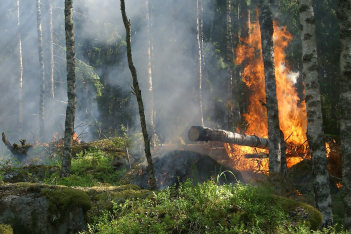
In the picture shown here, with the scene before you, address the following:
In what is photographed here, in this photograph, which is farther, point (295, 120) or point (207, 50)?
point (207, 50)

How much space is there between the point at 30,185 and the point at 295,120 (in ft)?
44.8

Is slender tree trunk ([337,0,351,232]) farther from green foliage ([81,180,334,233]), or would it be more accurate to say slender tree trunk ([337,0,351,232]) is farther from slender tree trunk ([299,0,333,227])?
green foliage ([81,180,334,233])

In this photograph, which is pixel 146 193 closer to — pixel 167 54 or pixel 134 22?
pixel 167 54

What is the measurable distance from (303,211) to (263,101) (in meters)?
16.0

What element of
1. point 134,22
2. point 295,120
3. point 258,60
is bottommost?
point 295,120

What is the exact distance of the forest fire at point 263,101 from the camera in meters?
12.4

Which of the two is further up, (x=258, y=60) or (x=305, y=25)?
(x=258, y=60)

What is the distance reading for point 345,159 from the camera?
525cm

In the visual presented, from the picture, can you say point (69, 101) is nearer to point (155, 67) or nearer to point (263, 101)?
point (263, 101)

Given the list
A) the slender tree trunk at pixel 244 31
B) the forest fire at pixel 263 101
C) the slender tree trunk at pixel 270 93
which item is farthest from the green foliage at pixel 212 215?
the slender tree trunk at pixel 244 31

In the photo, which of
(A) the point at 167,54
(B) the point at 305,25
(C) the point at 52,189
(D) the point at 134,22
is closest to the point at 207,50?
Answer: (A) the point at 167,54

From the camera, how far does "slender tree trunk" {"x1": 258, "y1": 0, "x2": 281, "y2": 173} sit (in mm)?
7875

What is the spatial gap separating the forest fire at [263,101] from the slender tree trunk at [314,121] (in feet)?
13.4

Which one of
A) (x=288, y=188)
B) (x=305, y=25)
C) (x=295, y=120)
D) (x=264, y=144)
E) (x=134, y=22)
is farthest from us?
(x=134, y=22)
